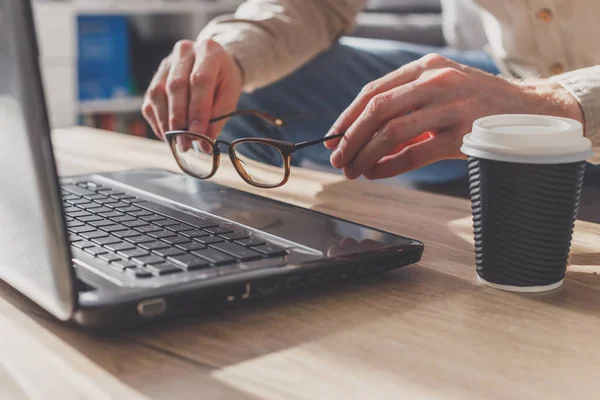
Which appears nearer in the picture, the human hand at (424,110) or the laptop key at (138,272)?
the laptop key at (138,272)

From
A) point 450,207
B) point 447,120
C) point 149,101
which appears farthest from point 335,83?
point 447,120

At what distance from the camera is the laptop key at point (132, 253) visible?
1.70ft

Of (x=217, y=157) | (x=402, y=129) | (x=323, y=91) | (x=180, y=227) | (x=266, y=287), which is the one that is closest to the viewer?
(x=266, y=287)

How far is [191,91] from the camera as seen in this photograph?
97 centimetres

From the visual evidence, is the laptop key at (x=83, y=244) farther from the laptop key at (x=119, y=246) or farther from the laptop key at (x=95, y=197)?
the laptop key at (x=95, y=197)

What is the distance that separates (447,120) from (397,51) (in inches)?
38.8

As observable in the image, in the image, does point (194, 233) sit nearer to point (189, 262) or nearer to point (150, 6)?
point (189, 262)

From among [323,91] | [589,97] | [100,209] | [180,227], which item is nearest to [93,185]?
[100,209]

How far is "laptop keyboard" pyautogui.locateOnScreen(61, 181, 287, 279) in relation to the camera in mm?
505

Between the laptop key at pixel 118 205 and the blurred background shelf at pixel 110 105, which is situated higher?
the laptop key at pixel 118 205

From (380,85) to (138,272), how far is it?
0.37 metres

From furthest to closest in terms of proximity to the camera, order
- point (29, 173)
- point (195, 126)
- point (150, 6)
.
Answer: point (150, 6)
point (195, 126)
point (29, 173)

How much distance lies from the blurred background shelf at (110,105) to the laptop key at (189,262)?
8.98 ft

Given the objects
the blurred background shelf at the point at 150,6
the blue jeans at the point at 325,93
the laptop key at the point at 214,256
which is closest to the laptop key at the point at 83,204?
the laptop key at the point at 214,256
